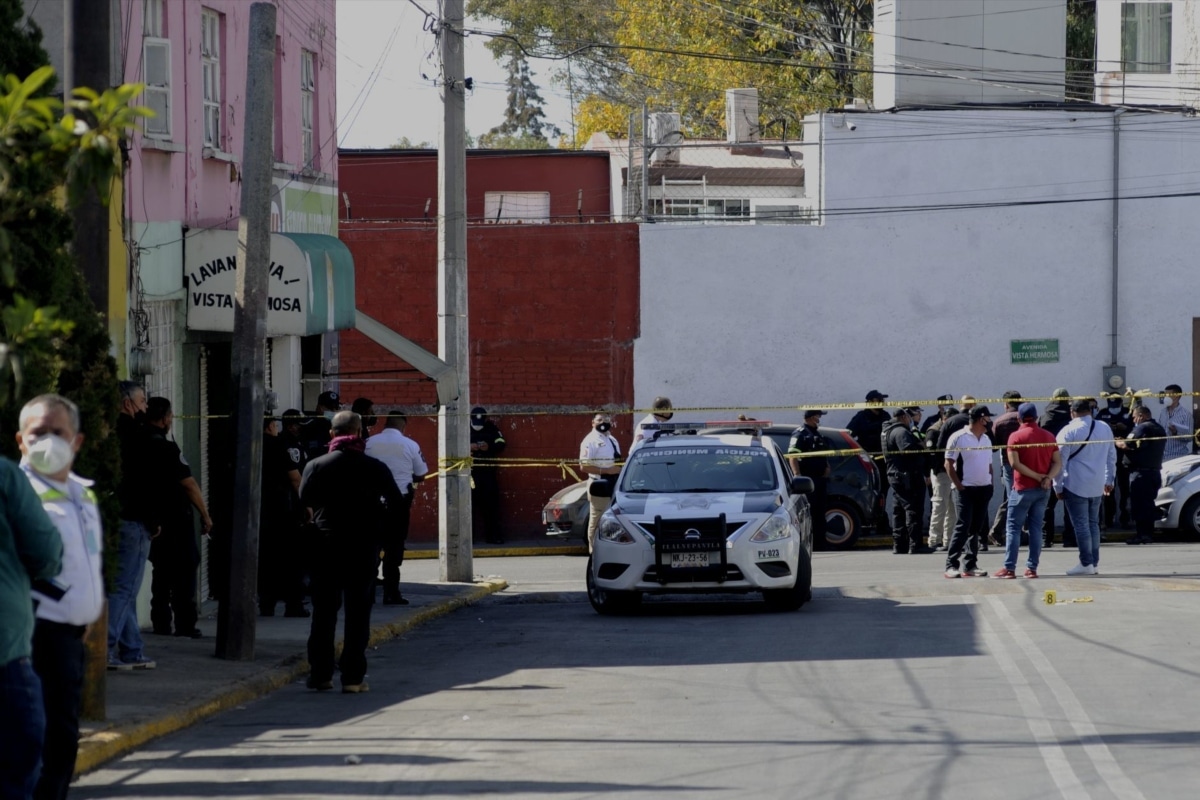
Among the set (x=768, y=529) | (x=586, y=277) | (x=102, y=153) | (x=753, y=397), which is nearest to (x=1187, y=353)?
(x=753, y=397)

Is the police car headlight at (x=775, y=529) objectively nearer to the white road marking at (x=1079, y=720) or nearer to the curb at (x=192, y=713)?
the white road marking at (x=1079, y=720)

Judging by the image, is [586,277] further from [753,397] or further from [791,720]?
[791,720]

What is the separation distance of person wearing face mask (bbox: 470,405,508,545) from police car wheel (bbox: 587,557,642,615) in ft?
Result: 29.7

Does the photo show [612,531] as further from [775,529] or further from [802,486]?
[802,486]

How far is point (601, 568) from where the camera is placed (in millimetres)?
16109

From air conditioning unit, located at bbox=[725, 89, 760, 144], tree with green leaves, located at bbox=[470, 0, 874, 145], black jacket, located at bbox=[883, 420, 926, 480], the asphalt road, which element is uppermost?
tree with green leaves, located at bbox=[470, 0, 874, 145]

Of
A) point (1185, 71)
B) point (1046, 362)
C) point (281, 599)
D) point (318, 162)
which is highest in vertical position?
point (1185, 71)

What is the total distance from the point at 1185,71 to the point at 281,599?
72.9ft

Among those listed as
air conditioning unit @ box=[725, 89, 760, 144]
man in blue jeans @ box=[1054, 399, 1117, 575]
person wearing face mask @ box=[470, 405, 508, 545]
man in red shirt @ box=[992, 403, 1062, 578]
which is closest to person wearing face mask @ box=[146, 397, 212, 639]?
man in red shirt @ box=[992, 403, 1062, 578]

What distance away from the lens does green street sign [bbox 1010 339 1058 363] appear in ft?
90.6

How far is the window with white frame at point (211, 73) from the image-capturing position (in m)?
17.1

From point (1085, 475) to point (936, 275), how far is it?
9.77 m

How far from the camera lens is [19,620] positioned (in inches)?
252

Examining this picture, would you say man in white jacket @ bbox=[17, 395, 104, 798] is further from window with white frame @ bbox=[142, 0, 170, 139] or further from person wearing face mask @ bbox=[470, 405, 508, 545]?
person wearing face mask @ bbox=[470, 405, 508, 545]
